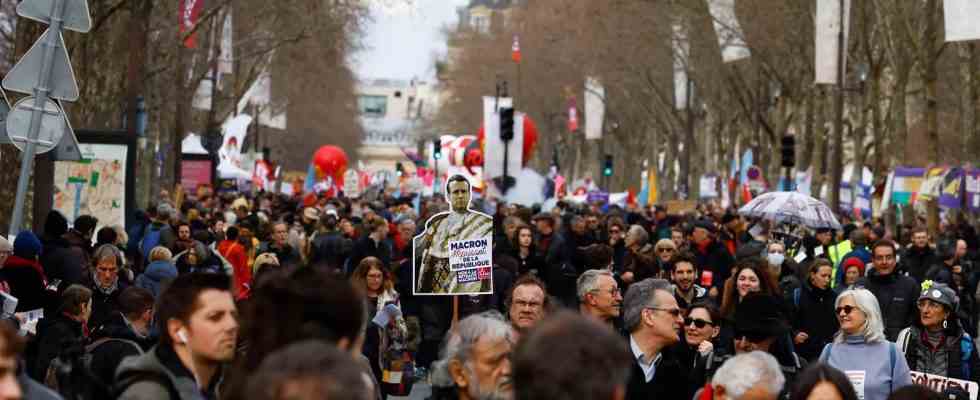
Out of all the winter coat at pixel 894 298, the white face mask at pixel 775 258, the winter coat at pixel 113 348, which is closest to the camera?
the winter coat at pixel 113 348

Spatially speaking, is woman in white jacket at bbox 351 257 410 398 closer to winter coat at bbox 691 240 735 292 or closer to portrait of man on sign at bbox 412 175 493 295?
portrait of man on sign at bbox 412 175 493 295

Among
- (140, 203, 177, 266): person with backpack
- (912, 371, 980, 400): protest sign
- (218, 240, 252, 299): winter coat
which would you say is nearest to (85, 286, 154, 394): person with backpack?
(912, 371, 980, 400): protest sign

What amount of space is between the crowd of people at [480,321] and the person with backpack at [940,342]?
11 mm

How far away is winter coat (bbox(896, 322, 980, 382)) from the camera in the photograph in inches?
393

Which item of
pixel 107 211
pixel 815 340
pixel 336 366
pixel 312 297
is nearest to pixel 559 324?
pixel 336 366

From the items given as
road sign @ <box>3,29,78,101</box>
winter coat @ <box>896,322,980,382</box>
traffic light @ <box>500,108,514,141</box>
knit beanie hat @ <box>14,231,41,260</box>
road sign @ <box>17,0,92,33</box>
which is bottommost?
winter coat @ <box>896,322,980,382</box>

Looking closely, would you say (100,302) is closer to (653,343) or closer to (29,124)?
(29,124)

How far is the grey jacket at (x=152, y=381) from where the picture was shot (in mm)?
5230

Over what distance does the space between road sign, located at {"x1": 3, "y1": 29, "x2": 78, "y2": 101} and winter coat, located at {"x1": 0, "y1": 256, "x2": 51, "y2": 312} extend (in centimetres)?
157

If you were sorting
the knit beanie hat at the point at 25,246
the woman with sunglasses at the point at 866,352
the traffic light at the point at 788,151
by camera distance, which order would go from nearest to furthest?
1. the woman with sunglasses at the point at 866,352
2. the knit beanie hat at the point at 25,246
3. the traffic light at the point at 788,151

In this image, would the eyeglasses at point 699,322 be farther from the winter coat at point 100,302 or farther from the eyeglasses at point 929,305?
the winter coat at point 100,302

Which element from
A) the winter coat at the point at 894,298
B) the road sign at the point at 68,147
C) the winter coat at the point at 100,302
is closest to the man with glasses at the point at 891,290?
the winter coat at the point at 894,298

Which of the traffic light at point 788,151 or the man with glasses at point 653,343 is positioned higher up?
the traffic light at point 788,151

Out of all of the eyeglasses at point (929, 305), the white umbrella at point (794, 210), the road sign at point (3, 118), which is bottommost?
the eyeglasses at point (929, 305)
